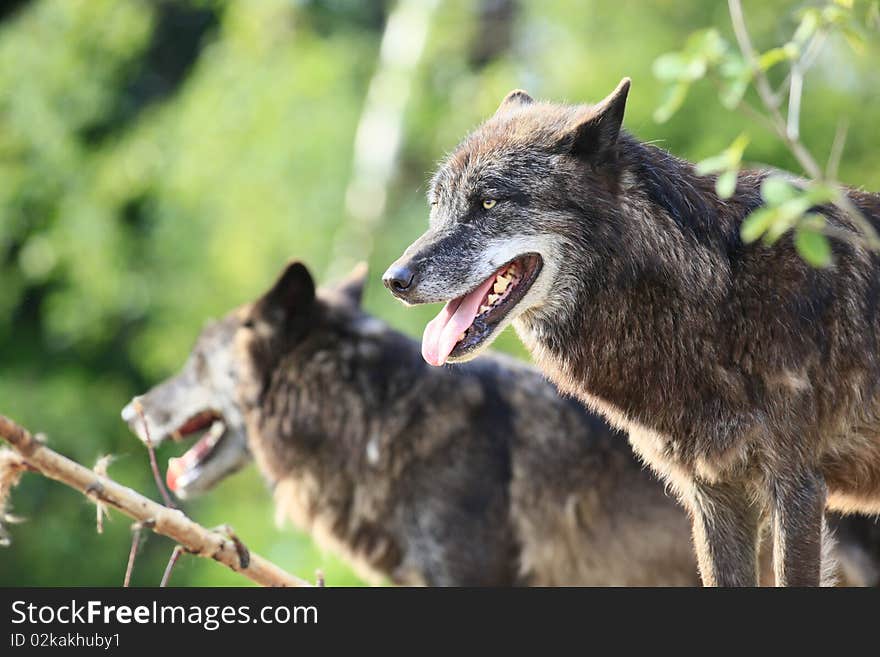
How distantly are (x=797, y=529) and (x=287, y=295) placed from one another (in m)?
3.75

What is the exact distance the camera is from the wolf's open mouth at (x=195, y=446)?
7.23 meters

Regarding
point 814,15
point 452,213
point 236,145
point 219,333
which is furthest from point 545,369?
point 236,145

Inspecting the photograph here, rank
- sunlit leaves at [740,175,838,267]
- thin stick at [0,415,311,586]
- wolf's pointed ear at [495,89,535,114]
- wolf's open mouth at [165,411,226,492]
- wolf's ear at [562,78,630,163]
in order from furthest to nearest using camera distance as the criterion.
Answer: wolf's open mouth at [165,411,226,492], wolf's pointed ear at [495,89,535,114], wolf's ear at [562,78,630,163], thin stick at [0,415,311,586], sunlit leaves at [740,175,838,267]

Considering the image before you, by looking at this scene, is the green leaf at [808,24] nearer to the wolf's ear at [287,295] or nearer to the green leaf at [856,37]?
the green leaf at [856,37]

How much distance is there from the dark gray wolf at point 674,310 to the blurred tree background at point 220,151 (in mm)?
8540

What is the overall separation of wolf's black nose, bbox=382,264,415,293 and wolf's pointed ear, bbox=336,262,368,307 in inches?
132

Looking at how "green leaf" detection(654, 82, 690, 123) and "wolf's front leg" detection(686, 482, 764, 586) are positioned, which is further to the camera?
"wolf's front leg" detection(686, 482, 764, 586)

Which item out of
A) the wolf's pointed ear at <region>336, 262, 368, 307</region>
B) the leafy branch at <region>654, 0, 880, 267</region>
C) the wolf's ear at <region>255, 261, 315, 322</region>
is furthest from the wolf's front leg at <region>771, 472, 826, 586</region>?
the wolf's pointed ear at <region>336, 262, 368, 307</region>

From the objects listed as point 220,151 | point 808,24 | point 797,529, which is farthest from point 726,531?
point 220,151

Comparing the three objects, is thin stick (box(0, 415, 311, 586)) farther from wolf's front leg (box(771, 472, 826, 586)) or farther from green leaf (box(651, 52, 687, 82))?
green leaf (box(651, 52, 687, 82))

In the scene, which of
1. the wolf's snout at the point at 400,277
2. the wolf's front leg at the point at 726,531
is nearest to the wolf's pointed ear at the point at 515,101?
the wolf's snout at the point at 400,277

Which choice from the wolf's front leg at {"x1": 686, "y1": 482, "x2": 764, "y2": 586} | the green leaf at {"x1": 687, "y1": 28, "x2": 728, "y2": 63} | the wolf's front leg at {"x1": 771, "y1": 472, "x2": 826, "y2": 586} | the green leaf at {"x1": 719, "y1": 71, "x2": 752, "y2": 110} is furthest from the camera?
the wolf's front leg at {"x1": 686, "y1": 482, "x2": 764, "y2": 586}

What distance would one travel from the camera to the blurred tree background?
1439 cm

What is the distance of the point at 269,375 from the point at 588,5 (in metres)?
9.41
